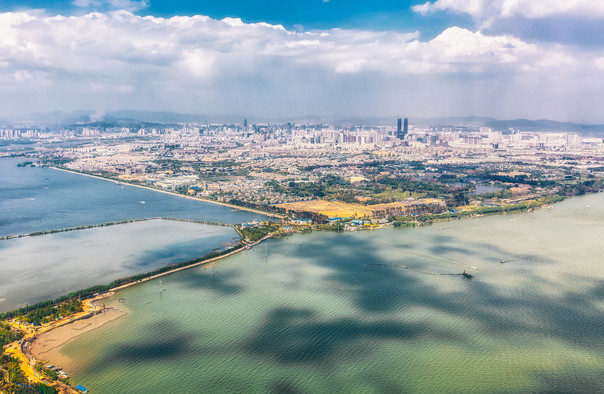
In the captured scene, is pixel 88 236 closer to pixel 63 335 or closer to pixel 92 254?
pixel 92 254

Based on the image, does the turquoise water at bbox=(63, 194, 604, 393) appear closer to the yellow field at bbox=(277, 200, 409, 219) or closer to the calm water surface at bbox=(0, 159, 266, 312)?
the calm water surface at bbox=(0, 159, 266, 312)

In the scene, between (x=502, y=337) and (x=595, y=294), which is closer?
(x=502, y=337)

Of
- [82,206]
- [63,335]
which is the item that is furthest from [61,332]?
[82,206]

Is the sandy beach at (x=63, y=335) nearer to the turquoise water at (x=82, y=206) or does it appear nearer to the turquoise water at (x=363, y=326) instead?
the turquoise water at (x=363, y=326)

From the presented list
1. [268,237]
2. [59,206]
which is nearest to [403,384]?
[268,237]

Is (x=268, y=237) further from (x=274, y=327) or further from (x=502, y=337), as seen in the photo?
(x=502, y=337)

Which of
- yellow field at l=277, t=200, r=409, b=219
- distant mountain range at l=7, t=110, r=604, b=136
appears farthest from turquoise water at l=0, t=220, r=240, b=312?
distant mountain range at l=7, t=110, r=604, b=136
